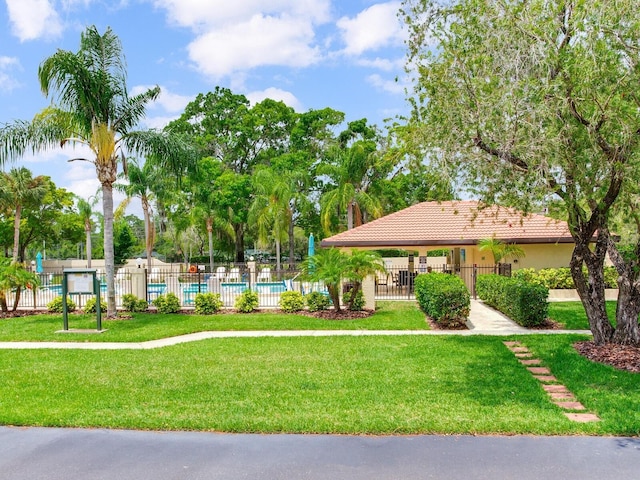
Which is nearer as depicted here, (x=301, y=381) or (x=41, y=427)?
(x=41, y=427)

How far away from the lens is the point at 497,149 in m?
8.68

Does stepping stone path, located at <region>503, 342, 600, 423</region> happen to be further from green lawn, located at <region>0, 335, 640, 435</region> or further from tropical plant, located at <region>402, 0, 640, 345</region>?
tropical plant, located at <region>402, 0, 640, 345</region>

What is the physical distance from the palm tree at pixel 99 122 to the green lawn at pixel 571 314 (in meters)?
11.7

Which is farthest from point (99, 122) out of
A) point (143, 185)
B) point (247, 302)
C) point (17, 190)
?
point (17, 190)

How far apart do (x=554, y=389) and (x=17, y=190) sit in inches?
1420

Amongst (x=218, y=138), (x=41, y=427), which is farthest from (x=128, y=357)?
(x=218, y=138)

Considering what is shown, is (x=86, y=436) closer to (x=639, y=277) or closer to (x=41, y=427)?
(x=41, y=427)

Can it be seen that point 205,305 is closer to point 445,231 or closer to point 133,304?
point 133,304

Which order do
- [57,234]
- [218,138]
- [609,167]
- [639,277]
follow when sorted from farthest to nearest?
[57,234] → [218,138] → [639,277] → [609,167]

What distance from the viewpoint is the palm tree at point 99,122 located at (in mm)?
14352

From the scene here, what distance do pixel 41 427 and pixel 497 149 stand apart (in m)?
7.80

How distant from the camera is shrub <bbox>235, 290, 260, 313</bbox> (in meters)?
16.1

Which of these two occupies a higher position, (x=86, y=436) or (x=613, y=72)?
(x=613, y=72)

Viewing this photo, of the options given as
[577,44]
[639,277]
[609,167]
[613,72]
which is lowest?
[639,277]
